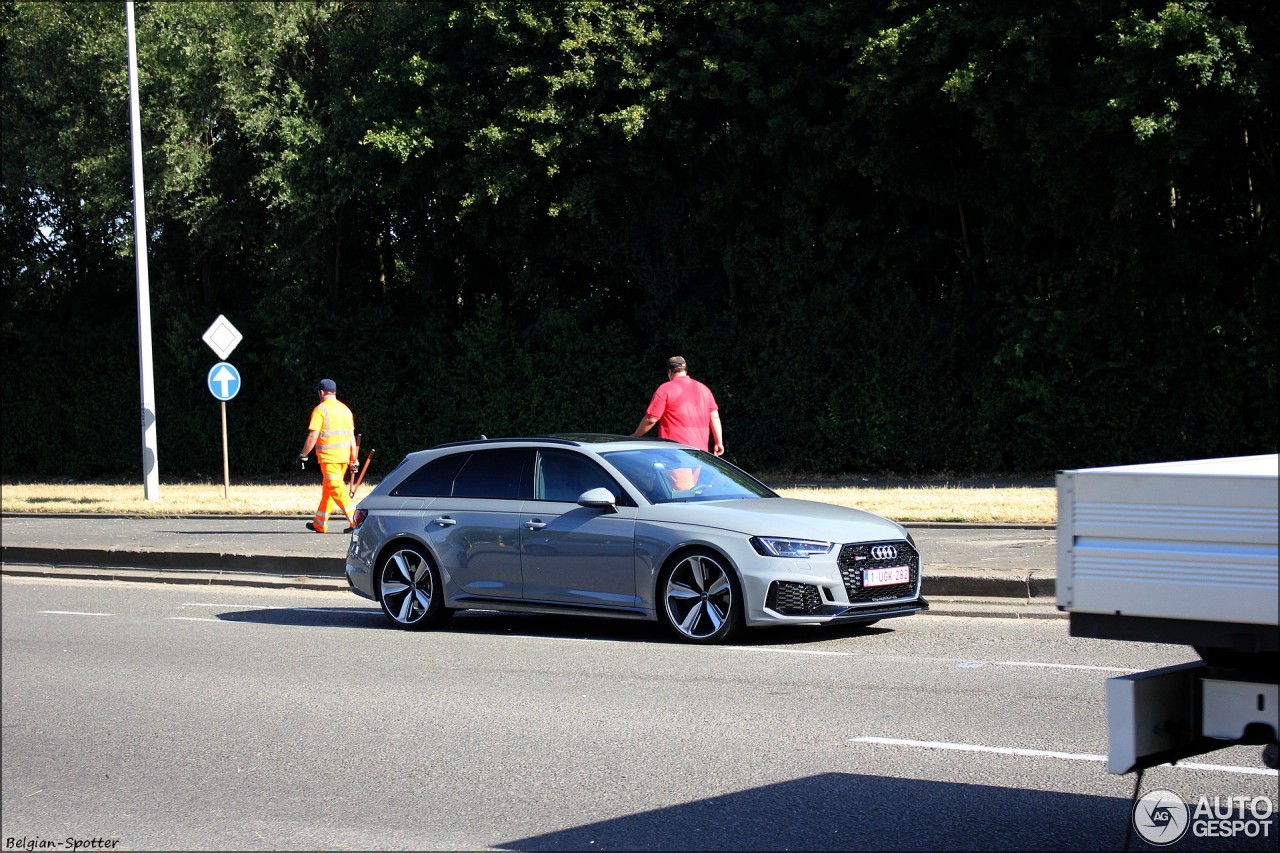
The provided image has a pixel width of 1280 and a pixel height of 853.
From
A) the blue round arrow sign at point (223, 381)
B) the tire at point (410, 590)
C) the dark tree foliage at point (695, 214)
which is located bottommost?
the tire at point (410, 590)

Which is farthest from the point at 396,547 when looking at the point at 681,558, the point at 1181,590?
the point at 1181,590

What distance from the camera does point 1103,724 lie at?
7430mm

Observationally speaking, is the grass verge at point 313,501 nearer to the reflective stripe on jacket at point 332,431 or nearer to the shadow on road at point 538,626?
the shadow on road at point 538,626

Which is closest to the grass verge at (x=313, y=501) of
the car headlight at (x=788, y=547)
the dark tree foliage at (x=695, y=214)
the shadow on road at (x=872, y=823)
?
the dark tree foliage at (x=695, y=214)

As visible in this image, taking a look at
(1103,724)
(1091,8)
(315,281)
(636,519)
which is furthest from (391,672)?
(315,281)

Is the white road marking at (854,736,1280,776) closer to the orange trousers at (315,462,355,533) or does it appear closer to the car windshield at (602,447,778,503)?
the car windshield at (602,447,778,503)

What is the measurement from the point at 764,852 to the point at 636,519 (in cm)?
541

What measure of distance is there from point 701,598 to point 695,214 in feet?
65.7

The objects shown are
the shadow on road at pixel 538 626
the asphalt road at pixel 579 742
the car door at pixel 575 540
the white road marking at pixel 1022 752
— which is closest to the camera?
the asphalt road at pixel 579 742

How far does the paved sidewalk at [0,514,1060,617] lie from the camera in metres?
12.4

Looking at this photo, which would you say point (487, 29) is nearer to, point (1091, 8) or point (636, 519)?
point (1091, 8)

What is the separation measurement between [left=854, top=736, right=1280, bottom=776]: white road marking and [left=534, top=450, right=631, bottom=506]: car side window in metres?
4.28

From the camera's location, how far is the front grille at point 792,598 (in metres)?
10.1

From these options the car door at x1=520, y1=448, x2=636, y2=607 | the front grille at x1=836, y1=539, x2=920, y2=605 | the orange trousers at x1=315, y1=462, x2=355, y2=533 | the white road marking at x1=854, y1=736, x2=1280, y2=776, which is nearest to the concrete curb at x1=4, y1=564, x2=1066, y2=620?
the front grille at x1=836, y1=539, x2=920, y2=605
